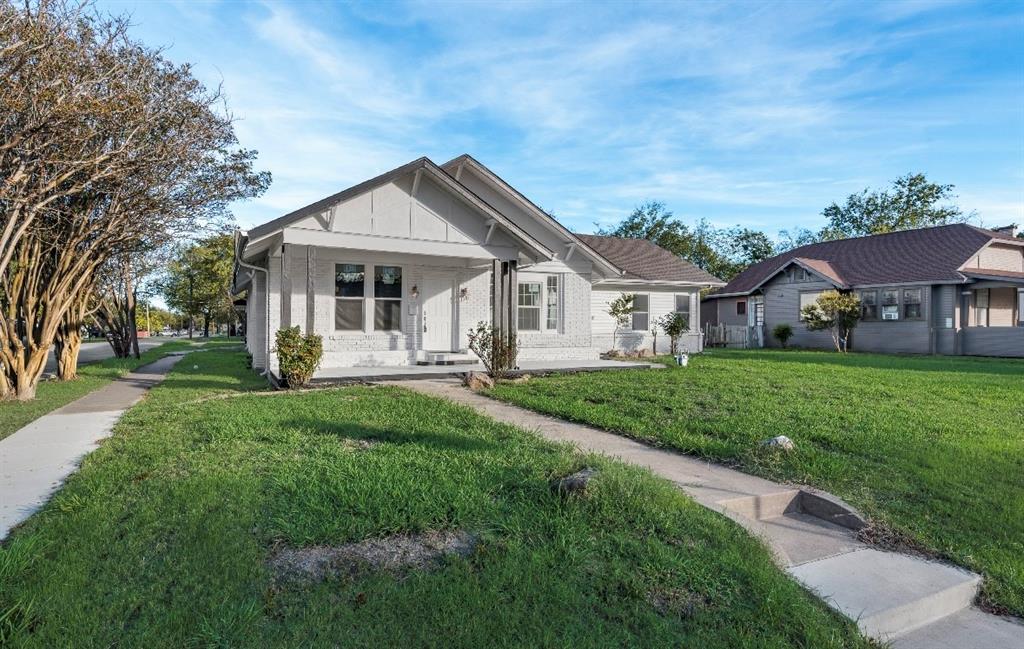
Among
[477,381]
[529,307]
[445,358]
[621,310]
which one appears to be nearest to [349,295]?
[445,358]

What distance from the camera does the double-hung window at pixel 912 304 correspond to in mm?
22866

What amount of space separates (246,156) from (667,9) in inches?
398

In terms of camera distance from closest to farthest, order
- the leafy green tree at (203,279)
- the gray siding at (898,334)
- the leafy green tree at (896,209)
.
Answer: the gray siding at (898,334) → the leafy green tree at (896,209) → the leafy green tree at (203,279)

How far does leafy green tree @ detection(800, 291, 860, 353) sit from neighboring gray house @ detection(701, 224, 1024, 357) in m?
1.20

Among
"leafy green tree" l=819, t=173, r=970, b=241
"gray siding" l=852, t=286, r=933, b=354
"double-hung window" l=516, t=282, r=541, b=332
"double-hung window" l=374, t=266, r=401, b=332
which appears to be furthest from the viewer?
"leafy green tree" l=819, t=173, r=970, b=241

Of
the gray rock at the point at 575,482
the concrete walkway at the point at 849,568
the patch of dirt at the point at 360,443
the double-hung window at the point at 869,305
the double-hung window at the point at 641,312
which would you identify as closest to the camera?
the concrete walkway at the point at 849,568

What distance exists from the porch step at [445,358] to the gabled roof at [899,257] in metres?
18.5

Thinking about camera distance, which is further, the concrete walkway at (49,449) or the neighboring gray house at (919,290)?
the neighboring gray house at (919,290)

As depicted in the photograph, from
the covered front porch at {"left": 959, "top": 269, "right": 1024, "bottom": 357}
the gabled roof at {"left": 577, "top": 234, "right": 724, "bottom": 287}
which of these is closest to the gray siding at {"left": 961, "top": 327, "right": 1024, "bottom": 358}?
the covered front porch at {"left": 959, "top": 269, "right": 1024, "bottom": 357}

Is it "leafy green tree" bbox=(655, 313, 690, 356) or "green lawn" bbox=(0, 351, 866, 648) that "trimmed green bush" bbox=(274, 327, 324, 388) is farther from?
"leafy green tree" bbox=(655, 313, 690, 356)

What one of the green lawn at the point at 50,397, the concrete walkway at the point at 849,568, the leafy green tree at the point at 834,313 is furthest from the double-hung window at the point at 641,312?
the green lawn at the point at 50,397

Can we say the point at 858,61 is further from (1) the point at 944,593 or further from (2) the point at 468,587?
(2) the point at 468,587

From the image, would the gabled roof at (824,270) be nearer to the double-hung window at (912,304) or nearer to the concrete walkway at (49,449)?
the double-hung window at (912,304)

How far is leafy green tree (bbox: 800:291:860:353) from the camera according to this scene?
23.0m
